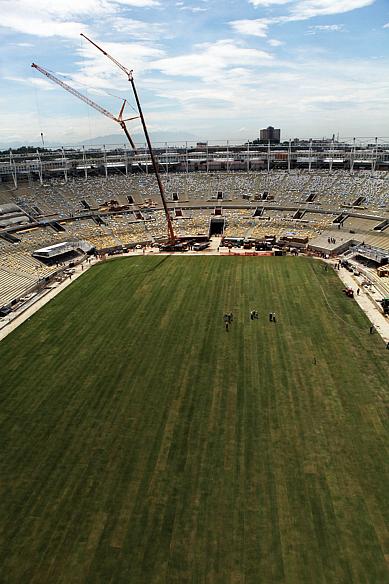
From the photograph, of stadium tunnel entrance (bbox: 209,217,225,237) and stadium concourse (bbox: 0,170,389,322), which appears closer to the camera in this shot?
stadium concourse (bbox: 0,170,389,322)

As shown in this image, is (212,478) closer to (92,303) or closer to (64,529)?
(64,529)

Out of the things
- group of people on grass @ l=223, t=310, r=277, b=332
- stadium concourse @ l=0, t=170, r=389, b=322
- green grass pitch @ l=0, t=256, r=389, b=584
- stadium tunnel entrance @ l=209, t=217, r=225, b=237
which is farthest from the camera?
stadium tunnel entrance @ l=209, t=217, r=225, b=237

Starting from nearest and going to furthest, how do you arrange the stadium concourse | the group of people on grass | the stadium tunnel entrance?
1. the group of people on grass
2. the stadium concourse
3. the stadium tunnel entrance

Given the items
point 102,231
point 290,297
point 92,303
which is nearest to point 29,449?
point 92,303

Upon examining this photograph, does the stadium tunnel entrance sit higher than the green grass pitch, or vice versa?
the stadium tunnel entrance

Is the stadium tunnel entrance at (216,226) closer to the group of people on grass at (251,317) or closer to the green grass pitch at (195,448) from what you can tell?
the green grass pitch at (195,448)

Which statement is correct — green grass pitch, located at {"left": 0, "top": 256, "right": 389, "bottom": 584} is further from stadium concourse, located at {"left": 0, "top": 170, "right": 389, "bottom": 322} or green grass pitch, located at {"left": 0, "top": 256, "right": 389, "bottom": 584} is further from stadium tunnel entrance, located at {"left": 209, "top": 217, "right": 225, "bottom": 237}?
stadium tunnel entrance, located at {"left": 209, "top": 217, "right": 225, "bottom": 237}

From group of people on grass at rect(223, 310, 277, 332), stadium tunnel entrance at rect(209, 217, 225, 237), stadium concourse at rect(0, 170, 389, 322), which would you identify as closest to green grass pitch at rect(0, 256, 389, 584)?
group of people on grass at rect(223, 310, 277, 332)

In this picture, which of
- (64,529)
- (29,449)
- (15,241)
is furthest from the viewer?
(15,241)
